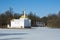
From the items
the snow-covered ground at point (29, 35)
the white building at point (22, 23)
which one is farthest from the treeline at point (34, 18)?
the snow-covered ground at point (29, 35)

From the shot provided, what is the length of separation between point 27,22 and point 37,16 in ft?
68.2

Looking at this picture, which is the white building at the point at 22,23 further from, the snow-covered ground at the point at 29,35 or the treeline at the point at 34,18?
the snow-covered ground at the point at 29,35

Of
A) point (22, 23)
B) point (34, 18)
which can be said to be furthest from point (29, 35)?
point (34, 18)

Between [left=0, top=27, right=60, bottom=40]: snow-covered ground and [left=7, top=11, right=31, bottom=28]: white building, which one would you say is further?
[left=7, top=11, right=31, bottom=28]: white building

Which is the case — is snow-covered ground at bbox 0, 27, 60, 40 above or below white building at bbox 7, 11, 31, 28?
below

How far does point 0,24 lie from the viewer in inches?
1620

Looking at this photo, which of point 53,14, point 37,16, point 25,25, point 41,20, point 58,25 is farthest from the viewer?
point 41,20

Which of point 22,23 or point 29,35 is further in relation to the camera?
point 22,23

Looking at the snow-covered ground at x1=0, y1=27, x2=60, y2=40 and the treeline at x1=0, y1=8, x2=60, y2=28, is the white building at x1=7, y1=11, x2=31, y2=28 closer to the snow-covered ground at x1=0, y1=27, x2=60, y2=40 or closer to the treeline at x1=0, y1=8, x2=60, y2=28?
the treeline at x1=0, y1=8, x2=60, y2=28

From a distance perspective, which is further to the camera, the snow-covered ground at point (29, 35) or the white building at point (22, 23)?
the white building at point (22, 23)

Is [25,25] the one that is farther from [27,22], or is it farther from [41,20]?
[41,20]

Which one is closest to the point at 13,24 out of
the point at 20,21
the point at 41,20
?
the point at 20,21

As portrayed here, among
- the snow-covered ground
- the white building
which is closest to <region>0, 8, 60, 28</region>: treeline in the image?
the white building

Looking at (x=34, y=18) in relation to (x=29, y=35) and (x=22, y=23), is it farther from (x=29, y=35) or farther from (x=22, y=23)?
(x=29, y=35)
